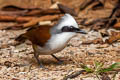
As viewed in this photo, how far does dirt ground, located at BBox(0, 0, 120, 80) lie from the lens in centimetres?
473

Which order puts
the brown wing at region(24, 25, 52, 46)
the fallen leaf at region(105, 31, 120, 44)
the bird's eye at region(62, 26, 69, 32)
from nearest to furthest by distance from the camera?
the bird's eye at region(62, 26, 69, 32) → the brown wing at region(24, 25, 52, 46) → the fallen leaf at region(105, 31, 120, 44)

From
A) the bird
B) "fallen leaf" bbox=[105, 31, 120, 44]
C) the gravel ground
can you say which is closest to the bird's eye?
the bird

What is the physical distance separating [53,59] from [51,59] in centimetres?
4

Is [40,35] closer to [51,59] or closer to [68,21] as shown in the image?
[68,21]

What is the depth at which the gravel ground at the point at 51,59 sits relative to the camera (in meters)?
4.75

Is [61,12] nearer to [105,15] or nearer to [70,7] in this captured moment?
[70,7]

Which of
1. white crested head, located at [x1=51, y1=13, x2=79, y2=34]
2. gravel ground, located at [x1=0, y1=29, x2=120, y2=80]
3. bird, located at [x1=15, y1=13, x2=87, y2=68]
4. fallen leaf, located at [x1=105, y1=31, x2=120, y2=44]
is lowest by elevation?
gravel ground, located at [x1=0, y1=29, x2=120, y2=80]

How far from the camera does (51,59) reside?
5812 millimetres

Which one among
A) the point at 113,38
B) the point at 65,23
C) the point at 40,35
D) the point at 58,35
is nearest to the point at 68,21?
the point at 65,23

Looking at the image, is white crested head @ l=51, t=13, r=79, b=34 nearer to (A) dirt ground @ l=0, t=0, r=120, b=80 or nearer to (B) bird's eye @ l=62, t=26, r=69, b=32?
(B) bird's eye @ l=62, t=26, r=69, b=32

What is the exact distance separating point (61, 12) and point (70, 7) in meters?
0.51

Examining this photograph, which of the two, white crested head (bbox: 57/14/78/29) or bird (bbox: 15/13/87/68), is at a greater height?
white crested head (bbox: 57/14/78/29)

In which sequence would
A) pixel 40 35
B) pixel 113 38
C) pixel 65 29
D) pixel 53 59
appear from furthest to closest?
1. pixel 113 38
2. pixel 53 59
3. pixel 40 35
4. pixel 65 29

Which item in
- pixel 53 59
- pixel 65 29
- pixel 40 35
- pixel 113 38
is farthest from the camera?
pixel 113 38
